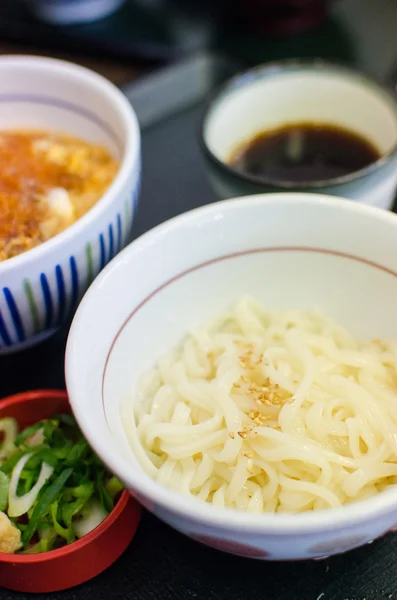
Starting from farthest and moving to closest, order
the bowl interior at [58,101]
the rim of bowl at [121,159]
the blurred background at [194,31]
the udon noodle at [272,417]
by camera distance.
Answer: the blurred background at [194,31], the bowl interior at [58,101], the rim of bowl at [121,159], the udon noodle at [272,417]

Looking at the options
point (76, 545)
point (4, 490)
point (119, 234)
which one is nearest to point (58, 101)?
point (119, 234)

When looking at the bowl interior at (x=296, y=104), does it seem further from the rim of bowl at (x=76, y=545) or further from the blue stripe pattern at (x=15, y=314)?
the rim of bowl at (x=76, y=545)

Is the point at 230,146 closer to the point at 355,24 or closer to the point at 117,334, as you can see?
the point at 117,334

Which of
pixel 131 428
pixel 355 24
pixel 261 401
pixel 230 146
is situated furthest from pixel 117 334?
pixel 355 24

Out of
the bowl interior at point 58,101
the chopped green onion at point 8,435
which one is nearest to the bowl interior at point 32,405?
the chopped green onion at point 8,435

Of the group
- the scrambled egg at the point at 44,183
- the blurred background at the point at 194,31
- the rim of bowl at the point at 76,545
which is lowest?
the rim of bowl at the point at 76,545

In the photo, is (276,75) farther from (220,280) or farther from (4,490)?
(4,490)

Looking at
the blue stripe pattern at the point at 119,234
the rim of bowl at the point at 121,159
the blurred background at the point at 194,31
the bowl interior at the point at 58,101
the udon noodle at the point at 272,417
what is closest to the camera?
the udon noodle at the point at 272,417
